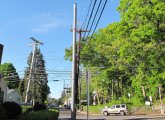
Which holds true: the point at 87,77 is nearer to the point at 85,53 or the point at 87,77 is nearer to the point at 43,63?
the point at 85,53

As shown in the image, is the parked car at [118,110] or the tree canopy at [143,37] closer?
the tree canopy at [143,37]

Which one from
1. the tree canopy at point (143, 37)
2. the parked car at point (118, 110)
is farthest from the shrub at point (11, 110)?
the parked car at point (118, 110)

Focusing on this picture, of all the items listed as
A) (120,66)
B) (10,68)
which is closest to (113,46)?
(120,66)

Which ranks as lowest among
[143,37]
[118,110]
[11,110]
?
[118,110]

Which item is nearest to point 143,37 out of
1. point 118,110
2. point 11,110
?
point 11,110

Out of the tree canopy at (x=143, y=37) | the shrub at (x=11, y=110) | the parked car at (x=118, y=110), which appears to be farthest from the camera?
the parked car at (x=118, y=110)

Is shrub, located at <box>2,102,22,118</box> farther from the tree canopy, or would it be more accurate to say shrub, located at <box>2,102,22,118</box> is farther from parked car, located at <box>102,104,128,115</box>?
parked car, located at <box>102,104,128,115</box>

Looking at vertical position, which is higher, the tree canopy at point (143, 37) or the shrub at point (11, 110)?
the tree canopy at point (143, 37)

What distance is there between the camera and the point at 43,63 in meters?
97.7

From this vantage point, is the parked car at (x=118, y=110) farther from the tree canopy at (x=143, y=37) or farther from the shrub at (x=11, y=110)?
the shrub at (x=11, y=110)

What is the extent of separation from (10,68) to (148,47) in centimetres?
7668

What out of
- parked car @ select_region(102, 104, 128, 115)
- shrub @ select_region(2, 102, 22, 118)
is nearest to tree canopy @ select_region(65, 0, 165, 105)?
parked car @ select_region(102, 104, 128, 115)

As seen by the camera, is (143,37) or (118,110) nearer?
(143,37)

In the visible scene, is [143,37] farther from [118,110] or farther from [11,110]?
[118,110]
